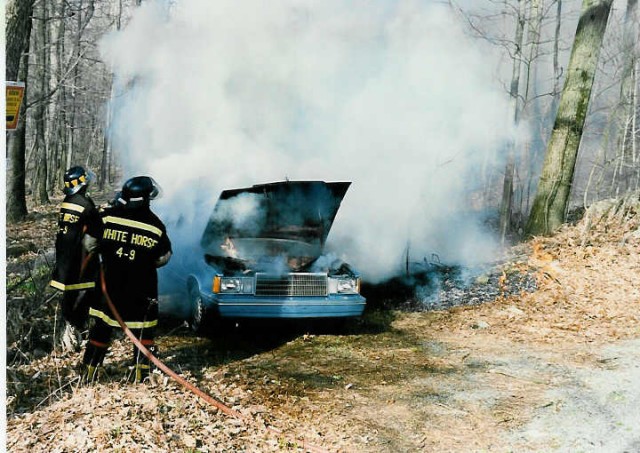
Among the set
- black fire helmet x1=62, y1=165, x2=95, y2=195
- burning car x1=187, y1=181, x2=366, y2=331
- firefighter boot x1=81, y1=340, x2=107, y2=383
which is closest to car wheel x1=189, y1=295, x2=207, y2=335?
burning car x1=187, y1=181, x2=366, y2=331

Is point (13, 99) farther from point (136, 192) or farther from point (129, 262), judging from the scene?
point (129, 262)

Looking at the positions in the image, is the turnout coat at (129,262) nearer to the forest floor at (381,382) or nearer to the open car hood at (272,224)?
the forest floor at (381,382)

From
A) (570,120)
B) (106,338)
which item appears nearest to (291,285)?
(106,338)

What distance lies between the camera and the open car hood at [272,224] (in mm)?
6566

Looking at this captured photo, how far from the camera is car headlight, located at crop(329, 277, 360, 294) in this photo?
6.49m

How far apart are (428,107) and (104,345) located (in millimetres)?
7269

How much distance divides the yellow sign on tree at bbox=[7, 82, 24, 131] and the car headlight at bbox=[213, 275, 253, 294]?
258 centimetres

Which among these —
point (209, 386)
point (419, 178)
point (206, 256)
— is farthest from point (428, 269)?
point (209, 386)

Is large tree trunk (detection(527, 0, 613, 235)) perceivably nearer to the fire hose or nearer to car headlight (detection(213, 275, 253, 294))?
car headlight (detection(213, 275, 253, 294))

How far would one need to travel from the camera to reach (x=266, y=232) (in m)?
7.15

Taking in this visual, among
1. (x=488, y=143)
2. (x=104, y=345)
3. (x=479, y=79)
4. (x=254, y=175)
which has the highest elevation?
(x=479, y=79)

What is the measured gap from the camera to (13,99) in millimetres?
4570

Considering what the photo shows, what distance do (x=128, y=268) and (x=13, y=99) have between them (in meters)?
1.71

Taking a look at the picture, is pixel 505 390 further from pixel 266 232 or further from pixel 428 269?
pixel 428 269
